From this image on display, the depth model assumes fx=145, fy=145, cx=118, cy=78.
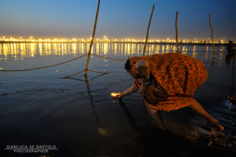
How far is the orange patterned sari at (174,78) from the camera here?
6.08ft

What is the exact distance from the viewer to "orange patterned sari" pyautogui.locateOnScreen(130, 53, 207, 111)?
185 centimetres

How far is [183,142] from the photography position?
2.09m

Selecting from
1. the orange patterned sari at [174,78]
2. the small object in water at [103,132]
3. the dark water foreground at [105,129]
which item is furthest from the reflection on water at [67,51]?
the small object in water at [103,132]

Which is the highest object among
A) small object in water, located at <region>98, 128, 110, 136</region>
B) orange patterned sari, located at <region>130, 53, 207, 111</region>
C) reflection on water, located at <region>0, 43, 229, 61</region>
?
reflection on water, located at <region>0, 43, 229, 61</region>

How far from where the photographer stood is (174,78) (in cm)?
186

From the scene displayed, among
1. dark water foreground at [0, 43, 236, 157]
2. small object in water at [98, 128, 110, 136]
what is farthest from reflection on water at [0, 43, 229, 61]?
small object in water at [98, 128, 110, 136]

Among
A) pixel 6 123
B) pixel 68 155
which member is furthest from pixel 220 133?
pixel 6 123

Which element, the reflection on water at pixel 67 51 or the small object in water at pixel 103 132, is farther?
the reflection on water at pixel 67 51

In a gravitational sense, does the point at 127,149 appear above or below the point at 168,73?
below

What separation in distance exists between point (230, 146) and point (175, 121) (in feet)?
2.85

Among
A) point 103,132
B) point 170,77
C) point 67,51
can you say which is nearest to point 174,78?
point 170,77

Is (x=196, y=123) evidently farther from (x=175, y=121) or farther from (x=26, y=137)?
(x=26, y=137)

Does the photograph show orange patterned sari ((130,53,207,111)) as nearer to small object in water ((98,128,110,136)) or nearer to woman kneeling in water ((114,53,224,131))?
woman kneeling in water ((114,53,224,131))

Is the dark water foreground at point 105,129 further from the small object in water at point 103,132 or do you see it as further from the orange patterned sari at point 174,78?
the orange patterned sari at point 174,78
